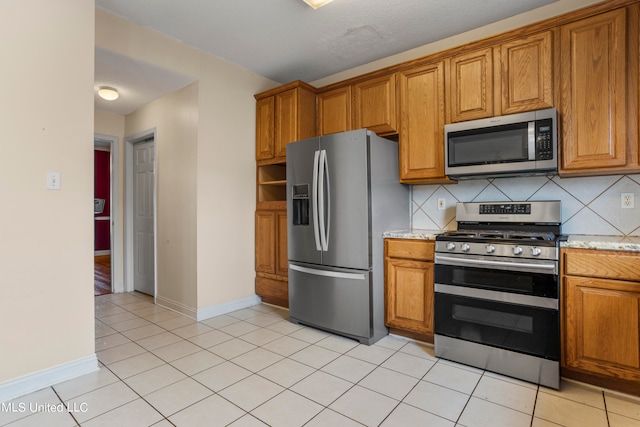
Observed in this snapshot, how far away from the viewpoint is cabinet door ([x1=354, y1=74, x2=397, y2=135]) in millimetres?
2957

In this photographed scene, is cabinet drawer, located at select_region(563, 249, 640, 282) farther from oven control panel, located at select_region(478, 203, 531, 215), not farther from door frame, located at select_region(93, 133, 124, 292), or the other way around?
door frame, located at select_region(93, 133, 124, 292)

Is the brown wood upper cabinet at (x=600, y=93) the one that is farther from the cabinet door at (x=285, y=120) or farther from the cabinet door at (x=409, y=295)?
the cabinet door at (x=285, y=120)

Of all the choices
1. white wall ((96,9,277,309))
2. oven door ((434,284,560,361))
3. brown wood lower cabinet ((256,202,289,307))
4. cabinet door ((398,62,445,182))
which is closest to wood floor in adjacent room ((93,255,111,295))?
white wall ((96,9,277,309))

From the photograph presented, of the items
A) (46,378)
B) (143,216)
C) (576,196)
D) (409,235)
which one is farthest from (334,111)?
(46,378)

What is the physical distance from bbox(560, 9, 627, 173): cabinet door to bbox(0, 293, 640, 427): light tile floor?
4.85ft

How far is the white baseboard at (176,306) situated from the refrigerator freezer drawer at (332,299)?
106 centimetres

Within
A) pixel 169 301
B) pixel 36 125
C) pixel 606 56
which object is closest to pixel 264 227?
pixel 169 301

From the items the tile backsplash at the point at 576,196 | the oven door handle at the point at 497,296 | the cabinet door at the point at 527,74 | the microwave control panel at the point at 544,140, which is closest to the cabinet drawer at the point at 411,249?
the oven door handle at the point at 497,296

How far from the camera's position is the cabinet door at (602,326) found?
1811 millimetres

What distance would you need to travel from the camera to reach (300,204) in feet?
10.3

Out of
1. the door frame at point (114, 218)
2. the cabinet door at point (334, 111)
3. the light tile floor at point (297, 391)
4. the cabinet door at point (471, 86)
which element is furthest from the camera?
the door frame at point (114, 218)

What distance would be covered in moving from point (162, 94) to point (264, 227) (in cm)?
192

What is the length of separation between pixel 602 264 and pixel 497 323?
691mm

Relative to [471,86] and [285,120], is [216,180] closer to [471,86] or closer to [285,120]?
[285,120]
